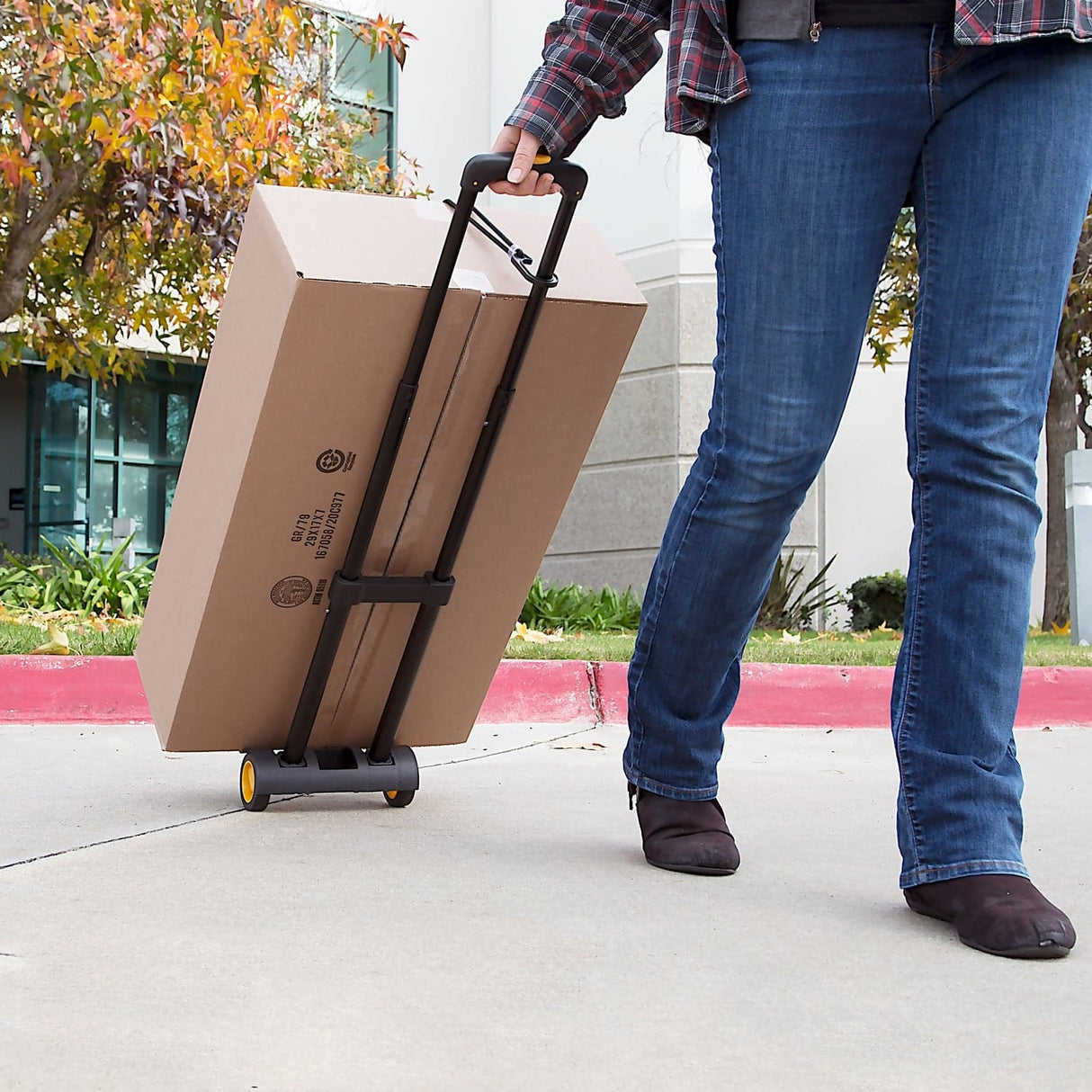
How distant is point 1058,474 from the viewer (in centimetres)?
892

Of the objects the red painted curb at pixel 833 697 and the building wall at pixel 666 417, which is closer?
the red painted curb at pixel 833 697

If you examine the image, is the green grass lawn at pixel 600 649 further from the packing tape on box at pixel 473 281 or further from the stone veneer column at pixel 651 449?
the stone veneer column at pixel 651 449

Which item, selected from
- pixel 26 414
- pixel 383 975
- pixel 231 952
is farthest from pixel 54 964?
pixel 26 414

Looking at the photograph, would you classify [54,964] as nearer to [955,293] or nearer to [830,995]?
[830,995]

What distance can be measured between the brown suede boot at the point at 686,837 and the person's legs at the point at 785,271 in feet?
0.84

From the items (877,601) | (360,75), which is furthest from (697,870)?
(360,75)

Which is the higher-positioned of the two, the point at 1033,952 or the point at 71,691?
the point at 1033,952

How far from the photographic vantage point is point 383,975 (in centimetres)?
141

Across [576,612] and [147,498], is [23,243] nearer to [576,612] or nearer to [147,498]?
[576,612]

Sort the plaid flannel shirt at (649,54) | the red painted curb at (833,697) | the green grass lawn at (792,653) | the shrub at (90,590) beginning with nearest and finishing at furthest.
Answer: the plaid flannel shirt at (649,54), the red painted curb at (833,697), the green grass lawn at (792,653), the shrub at (90,590)

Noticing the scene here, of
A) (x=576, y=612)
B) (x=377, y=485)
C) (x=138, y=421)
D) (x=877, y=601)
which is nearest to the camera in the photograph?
(x=377, y=485)

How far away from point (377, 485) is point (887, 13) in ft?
3.29

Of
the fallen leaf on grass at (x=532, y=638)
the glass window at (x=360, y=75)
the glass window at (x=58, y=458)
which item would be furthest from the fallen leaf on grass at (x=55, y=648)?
the glass window at (x=58, y=458)

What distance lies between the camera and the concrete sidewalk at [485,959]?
1.17 meters
